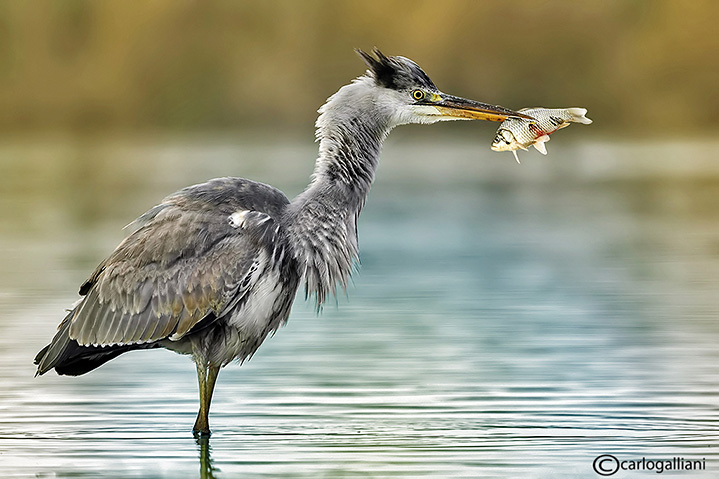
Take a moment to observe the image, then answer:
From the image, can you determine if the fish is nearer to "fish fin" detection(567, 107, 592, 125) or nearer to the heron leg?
"fish fin" detection(567, 107, 592, 125)

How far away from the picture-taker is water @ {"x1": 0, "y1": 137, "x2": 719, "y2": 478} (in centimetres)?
1030

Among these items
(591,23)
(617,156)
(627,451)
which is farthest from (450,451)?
(591,23)

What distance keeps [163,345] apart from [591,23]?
88104 mm

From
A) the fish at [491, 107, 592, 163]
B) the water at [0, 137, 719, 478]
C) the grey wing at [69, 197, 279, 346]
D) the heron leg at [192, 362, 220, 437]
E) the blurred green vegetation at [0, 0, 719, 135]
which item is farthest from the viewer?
the blurred green vegetation at [0, 0, 719, 135]

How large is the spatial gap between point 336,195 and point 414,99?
1022 mm

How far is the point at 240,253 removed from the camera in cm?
1084

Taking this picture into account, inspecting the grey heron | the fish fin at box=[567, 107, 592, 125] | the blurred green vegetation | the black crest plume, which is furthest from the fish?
the blurred green vegetation

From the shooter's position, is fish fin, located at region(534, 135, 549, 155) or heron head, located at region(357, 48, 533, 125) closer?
heron head, located at region(357, 48, 533, 125)

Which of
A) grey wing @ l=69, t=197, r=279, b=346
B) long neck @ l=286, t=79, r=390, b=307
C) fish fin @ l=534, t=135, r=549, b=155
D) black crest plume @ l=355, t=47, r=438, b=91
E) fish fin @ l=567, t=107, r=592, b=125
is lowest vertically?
grey wing @ l=69, t=197, r=279, b=346

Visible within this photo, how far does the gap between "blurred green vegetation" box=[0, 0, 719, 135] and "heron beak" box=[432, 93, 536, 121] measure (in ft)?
233

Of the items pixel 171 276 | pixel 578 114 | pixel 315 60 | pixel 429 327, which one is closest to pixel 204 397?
pixel 171 276

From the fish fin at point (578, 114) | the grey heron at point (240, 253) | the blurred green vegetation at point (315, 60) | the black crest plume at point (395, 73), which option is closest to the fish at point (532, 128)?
the fish fin at point (578, 114)

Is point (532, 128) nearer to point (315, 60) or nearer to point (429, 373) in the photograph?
point (429, 373)

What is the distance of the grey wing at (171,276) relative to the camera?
10883 millimetres
